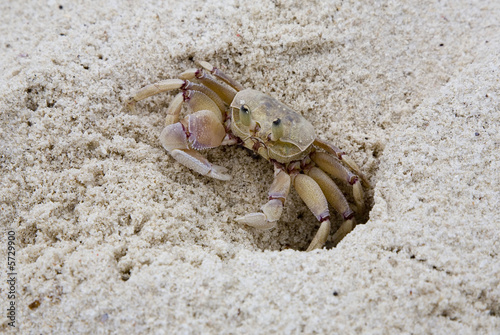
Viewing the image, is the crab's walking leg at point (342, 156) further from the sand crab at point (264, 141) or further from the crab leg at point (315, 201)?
the crab leg at point (315, 201)

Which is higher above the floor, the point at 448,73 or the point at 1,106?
the point at 448,73

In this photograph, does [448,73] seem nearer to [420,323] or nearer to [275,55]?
[275,55]

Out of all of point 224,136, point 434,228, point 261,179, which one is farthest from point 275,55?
point 434,228

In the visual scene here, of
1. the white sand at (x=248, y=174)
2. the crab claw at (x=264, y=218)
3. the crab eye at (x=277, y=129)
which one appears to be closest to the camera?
the white sand at (x=248, y=174)

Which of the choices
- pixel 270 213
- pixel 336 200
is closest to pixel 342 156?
pixel 336 200

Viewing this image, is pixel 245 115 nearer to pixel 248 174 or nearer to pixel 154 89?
pixel 248 174

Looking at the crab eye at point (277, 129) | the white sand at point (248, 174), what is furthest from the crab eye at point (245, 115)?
the white sand at point (248, 174)

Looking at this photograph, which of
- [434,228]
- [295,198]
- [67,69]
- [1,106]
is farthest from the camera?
[295,198]
